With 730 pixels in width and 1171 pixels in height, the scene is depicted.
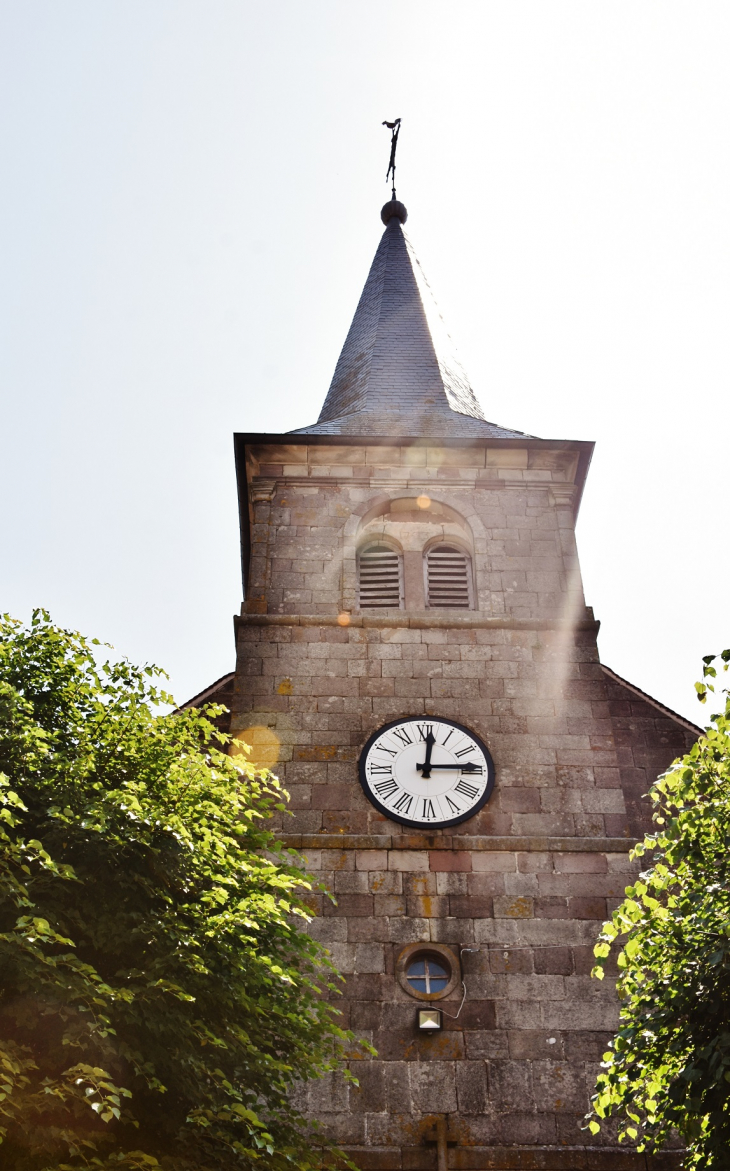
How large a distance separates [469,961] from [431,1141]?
5.18ft

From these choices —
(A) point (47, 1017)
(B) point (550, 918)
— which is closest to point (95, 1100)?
(A) point (47, 1017)

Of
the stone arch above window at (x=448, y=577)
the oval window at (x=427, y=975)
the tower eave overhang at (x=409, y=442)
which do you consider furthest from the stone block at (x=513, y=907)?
the tower eave overhang at (x=409, y=442)

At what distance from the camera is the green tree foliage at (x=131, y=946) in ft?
22.8

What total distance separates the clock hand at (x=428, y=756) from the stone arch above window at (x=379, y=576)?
2.07 m

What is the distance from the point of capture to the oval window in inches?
413

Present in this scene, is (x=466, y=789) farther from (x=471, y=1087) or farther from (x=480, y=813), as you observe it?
(x=471, y=1087)

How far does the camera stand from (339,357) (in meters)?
20.6

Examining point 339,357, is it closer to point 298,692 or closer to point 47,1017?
point 298,692

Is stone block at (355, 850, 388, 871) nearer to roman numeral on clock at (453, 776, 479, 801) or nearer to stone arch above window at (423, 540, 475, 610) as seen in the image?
roman numeral on clock at (453, 776, 479, 801)

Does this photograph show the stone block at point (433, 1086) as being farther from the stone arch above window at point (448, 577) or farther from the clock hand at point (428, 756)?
the stone arch above window at point (448, 577)

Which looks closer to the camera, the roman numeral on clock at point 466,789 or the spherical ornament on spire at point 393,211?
the roman numeral on clock at point 466,789

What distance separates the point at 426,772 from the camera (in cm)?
1192

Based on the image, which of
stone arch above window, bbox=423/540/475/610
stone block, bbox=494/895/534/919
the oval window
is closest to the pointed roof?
stone arch above window, bbox=423/540/475/610

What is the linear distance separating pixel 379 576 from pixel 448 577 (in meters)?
0.81
